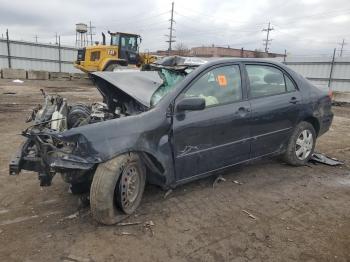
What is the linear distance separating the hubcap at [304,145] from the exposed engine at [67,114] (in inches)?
109

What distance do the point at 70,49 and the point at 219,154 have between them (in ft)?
94.3

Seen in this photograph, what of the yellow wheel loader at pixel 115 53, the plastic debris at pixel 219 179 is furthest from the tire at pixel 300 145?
the yellow wheel loader at pixel 115 53

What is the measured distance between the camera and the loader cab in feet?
68.4

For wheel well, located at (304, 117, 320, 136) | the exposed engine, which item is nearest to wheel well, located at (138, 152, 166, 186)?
the exposed engine

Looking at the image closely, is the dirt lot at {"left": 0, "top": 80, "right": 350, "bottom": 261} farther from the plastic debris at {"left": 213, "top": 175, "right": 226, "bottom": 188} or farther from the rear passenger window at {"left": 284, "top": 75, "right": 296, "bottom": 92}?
the rear passenger window at {"left": 284, "top": 75, "right": 296, "bottom": 92}

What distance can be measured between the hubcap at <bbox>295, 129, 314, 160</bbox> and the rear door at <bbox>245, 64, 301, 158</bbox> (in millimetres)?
322

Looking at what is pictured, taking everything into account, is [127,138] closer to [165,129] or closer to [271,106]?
[165,129]

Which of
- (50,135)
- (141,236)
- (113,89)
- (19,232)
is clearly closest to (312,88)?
(113,89)

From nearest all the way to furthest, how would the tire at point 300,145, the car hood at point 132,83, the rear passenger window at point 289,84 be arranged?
1. the car hood at point 132,83
2. the rear passenger window at point 289,84
3. the tire at point 300,145

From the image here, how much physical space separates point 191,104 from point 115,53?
17768mm

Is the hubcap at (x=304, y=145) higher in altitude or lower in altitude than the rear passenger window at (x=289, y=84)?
lower

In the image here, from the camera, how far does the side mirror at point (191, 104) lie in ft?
12.2

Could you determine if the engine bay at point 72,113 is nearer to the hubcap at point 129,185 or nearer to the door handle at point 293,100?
the hubcap at point 129,185

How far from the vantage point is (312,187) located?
4.70 meters
